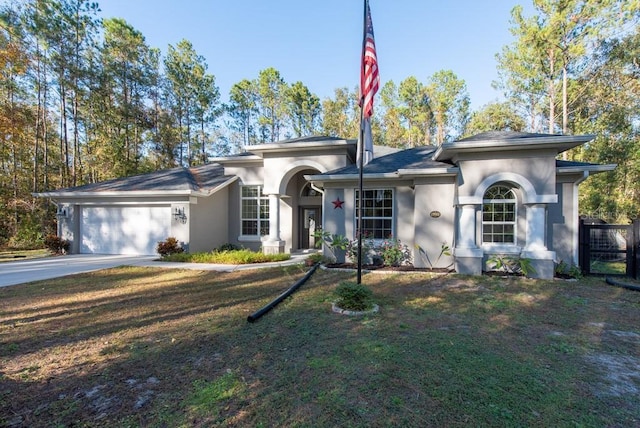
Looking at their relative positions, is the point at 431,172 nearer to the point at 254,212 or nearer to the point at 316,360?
the point at 316,360

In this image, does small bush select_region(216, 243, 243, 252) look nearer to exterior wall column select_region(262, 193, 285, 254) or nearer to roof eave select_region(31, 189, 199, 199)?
Answer: exterior wall column select_region(262, 193, 285, 254)

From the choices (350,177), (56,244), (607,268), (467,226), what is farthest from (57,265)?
(607,268)

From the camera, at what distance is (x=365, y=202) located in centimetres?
1032

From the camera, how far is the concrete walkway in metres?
8.18

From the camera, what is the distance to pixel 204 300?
6.05 metres

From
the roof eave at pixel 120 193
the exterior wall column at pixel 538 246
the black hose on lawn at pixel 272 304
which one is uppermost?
the roof eave at pixel 120 193

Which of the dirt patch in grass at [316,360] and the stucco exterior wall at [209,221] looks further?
the stucco exterior wall at [209,221]

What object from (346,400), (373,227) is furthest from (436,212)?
(346,400)

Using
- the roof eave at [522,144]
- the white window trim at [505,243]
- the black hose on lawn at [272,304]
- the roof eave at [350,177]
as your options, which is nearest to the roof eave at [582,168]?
the roof eave at [522,144]

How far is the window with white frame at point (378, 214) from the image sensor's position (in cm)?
1011

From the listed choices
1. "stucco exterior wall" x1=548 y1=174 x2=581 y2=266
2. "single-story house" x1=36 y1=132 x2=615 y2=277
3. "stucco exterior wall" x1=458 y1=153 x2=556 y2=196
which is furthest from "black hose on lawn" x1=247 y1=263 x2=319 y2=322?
"stucco exterior wall" x1=548 y1=174 x2=581 y2=266

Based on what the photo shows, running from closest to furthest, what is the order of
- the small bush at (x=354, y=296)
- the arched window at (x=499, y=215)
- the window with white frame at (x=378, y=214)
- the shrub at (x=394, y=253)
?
the small bush at (x=354, y=296), the arched window at (x=499, y=215), the shrub at (x=394, y=253), the window with white frame at (x=378, y=214)

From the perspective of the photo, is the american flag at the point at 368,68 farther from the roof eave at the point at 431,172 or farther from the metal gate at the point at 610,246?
the metal gate at the point at 610,246

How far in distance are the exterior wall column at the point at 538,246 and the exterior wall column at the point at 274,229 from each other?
27.7ft
